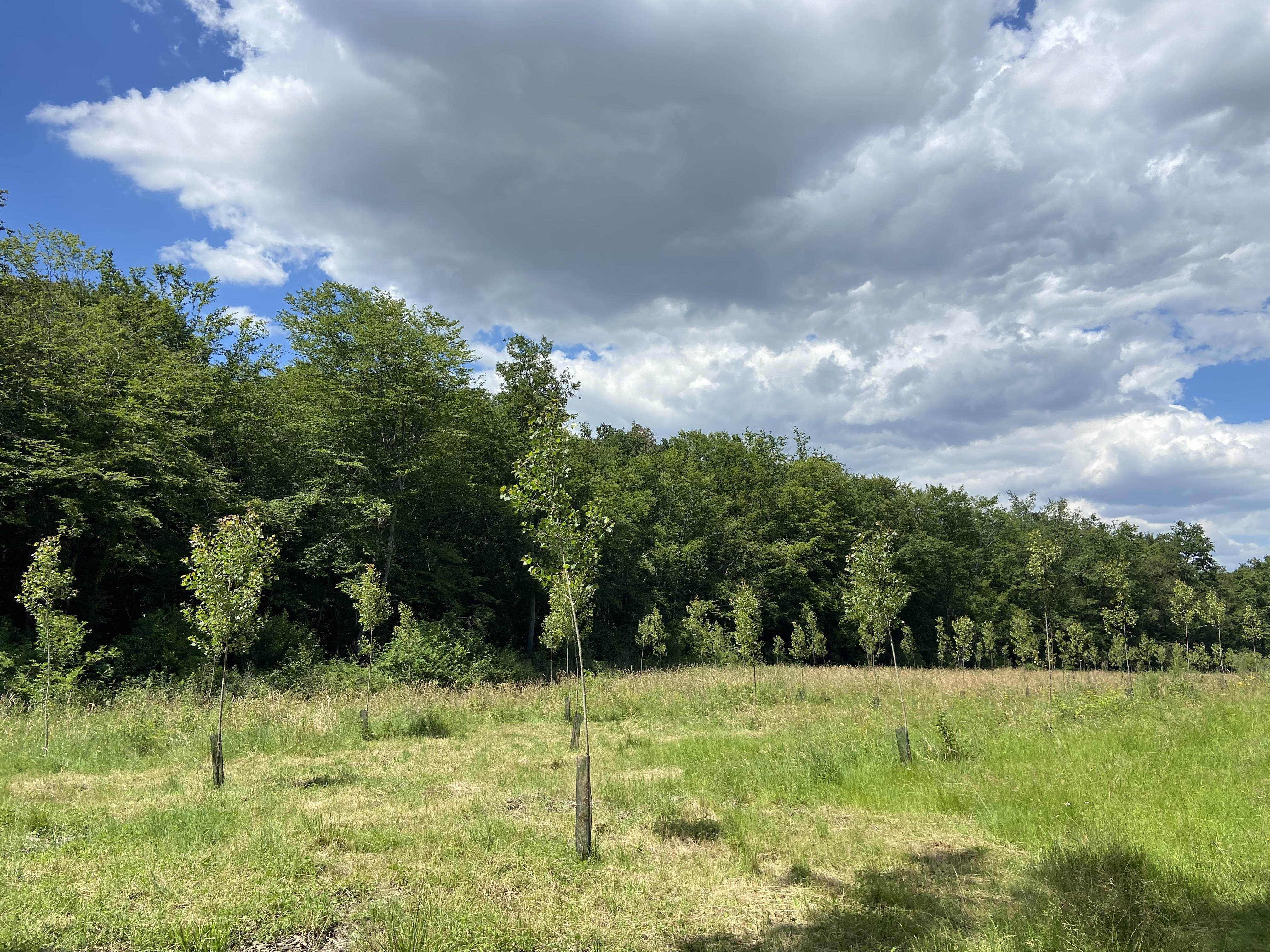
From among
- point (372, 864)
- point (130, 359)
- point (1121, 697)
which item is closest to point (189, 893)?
point (372, 864)

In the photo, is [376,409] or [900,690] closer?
[900,690]

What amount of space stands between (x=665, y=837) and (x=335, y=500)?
903 inches

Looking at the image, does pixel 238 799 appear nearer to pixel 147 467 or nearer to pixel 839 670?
pixel 147 467

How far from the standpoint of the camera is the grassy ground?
5039mm

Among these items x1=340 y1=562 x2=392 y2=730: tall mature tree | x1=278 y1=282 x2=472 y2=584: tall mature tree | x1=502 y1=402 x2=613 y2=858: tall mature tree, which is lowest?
x1=340 y1=562 x2=392 y2=730: tall mature tree

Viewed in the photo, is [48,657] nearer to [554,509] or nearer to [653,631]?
[554,509]

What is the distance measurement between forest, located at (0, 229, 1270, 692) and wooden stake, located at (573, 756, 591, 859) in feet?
9.89

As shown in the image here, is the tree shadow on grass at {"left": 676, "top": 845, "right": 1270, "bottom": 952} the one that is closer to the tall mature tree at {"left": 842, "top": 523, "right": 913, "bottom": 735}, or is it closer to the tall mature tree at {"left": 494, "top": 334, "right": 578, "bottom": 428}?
the tall mature tree at {"left": 842, "top": 523, "right": 913, "bottom": 735}

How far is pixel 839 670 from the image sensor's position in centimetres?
2791

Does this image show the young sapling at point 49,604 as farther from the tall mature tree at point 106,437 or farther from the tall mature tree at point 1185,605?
the tall mature tree at point 1185,605

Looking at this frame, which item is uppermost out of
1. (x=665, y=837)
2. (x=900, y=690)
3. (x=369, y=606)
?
(x=369, y=606)

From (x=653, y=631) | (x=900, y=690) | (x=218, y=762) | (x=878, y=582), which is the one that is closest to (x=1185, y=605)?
(x=653, y=631)

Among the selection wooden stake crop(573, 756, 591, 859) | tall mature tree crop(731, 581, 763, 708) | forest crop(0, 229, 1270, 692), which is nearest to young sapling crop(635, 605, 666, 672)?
forest crop(0, 229, 1270, 692)

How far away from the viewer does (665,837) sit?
7.50 metres
